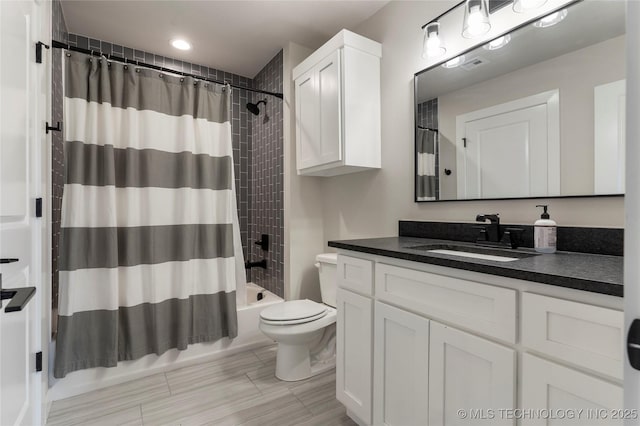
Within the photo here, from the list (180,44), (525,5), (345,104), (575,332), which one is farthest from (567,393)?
(180,44)

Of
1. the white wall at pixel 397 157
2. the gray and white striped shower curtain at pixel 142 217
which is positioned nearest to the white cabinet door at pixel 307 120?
the white wall at pixel 397 157

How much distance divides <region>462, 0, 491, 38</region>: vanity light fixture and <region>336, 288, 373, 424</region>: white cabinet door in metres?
1.40

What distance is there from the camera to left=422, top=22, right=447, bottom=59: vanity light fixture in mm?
1655

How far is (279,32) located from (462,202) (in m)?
1.93

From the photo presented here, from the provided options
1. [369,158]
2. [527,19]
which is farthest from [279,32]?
[527,19]

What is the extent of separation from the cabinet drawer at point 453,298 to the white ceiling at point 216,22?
1.90 m

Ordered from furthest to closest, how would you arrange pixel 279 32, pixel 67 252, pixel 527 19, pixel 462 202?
pixel 279 32
pixel 67 252
pixel 462 202
pixel 527 19

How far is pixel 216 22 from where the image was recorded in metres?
2.27

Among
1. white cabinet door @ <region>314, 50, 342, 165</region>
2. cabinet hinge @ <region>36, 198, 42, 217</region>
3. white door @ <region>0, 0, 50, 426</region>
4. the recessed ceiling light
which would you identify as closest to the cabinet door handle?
white door @ <region>0, 0, 50, 426</region>

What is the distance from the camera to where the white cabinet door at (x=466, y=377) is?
2.89ft

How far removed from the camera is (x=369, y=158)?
204 centimetres

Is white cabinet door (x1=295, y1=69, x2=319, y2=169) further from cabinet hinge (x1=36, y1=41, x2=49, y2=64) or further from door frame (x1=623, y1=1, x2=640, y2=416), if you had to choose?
door frame (x1=623, y1=1, x2=640, y2=416)

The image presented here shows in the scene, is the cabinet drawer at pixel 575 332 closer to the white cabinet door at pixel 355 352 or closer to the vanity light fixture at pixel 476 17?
the white cabinet door at pixel 355 352

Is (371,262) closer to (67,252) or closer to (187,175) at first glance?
(187,175)
